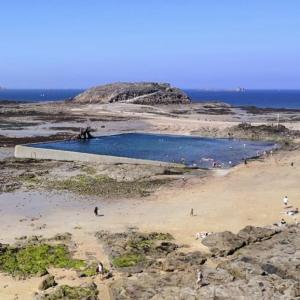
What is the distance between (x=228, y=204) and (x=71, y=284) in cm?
1467

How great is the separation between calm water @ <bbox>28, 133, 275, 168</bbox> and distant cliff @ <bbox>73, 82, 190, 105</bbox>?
6740 centimetres

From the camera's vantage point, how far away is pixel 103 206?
31.9 meters

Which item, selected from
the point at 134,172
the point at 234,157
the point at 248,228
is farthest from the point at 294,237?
the point at 234,157

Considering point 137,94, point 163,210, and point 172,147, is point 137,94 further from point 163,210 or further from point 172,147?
point 163,210

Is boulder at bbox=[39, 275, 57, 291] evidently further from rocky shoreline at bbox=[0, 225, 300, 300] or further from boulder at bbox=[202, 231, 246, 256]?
boulder at bbox=[202, 231, 246, 256]

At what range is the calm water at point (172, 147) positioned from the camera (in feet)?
166

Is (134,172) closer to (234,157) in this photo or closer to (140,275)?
(234,157)

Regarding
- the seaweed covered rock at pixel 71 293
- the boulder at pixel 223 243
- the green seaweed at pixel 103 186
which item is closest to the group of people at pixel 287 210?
the boulder at pixel 223 243

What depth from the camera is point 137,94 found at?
137750 millimetres

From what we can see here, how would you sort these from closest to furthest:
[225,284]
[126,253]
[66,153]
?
[225,284] → [126,253] → [66,153]

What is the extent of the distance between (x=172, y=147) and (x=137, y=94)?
267 ft

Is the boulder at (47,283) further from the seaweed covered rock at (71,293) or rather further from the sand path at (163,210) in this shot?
the sand path at (163,210)

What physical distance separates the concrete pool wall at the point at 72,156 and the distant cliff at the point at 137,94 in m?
81.6

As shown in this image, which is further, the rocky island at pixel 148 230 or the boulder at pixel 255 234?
the boulder at pixel 255 234
